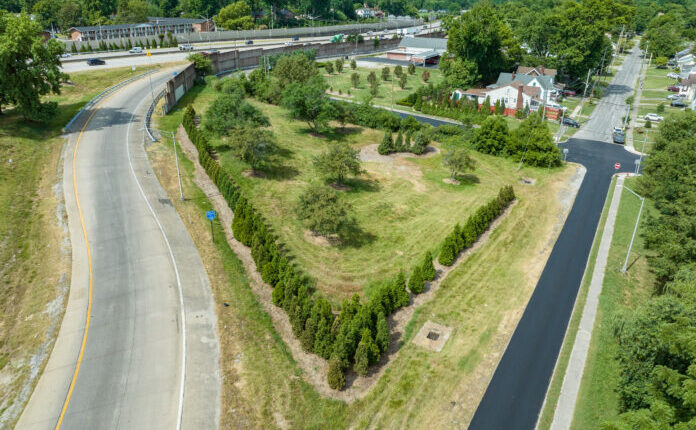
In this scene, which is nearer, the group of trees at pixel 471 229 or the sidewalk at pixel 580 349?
the sidewalk at pixel 580 349

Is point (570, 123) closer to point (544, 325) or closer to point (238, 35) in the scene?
point (544, 325)

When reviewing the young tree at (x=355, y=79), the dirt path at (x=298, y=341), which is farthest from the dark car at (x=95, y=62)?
the dirt path at (x=298, y=341)

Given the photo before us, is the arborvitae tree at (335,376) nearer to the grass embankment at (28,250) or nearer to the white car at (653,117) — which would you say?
the grass embankment at (28,250)

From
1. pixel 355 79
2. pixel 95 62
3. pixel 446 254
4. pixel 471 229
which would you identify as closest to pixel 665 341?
pixel 446 254

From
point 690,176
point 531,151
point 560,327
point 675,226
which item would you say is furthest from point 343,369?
point 531,151

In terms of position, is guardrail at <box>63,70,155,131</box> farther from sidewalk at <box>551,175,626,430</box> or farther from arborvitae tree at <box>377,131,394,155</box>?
sidewalk at <box>551,175,626,430</box>

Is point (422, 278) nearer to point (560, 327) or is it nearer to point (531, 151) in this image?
point (560, 327)
